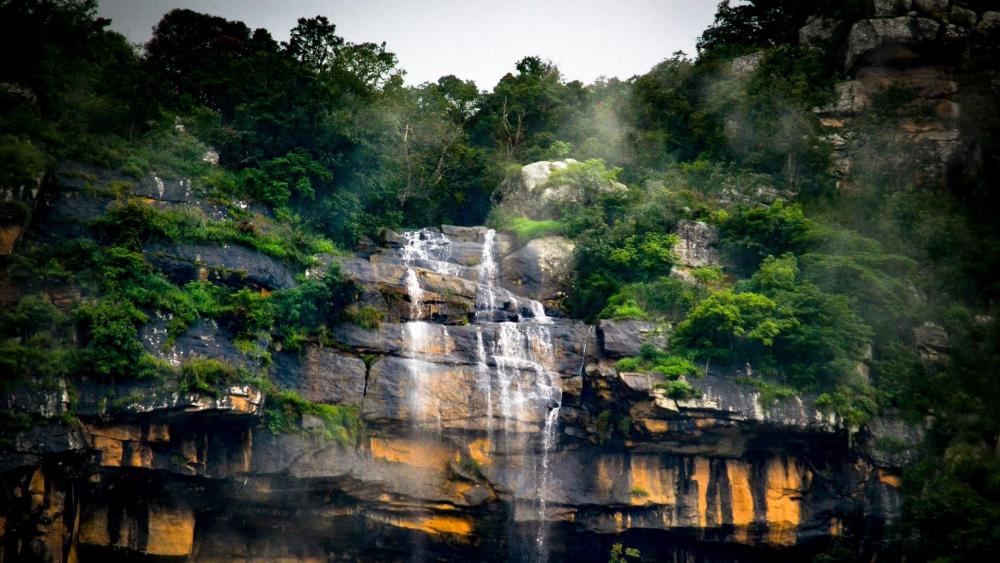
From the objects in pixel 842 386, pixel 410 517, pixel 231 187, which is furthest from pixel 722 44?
pixel 410 517

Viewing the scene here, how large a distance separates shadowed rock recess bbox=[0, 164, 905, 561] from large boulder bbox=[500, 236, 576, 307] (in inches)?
140

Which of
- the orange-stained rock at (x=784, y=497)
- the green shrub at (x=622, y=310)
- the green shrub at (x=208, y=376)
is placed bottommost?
the orange-stained rock at (x=784, y=497)

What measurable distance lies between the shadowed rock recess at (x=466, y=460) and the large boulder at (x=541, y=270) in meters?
3.56

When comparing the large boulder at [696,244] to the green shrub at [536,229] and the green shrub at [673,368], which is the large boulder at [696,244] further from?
the green shrub at [673,368]

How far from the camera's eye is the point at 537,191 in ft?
111

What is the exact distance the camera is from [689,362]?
81.6 feet

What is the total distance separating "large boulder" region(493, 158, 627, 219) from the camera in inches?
1314

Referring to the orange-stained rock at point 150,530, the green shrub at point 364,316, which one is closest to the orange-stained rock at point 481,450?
the green shrub at point 364,316

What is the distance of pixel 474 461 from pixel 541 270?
921 cm

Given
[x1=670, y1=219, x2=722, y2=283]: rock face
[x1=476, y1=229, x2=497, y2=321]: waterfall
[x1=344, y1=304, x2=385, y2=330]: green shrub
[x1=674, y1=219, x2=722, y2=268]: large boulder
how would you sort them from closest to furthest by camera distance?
[x1=344, y1=304, x2=385, y2=330]: green shrub → [x1=476, y1=229, x2=497, y2=321]: waterfall → [x1=670, y1=219, x2=722, y2=283]: rock face → [x1=674, y1=219, x2=722, y2=268]: large boulder

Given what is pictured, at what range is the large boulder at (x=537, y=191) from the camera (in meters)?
33.4

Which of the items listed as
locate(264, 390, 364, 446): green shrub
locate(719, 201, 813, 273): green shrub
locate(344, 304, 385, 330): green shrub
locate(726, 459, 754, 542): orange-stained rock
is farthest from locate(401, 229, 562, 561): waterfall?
locate(719, 201, 813, 273): green shrub

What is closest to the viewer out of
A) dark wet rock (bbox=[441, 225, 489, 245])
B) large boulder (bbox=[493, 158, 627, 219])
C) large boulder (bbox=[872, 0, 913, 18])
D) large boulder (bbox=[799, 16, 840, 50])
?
dark wet rock (bbox=[441, 225, 489, 245])

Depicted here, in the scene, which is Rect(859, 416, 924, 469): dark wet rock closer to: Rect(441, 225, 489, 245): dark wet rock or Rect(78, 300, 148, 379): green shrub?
Rect(441, 225, 489, 245): dark wet rock
